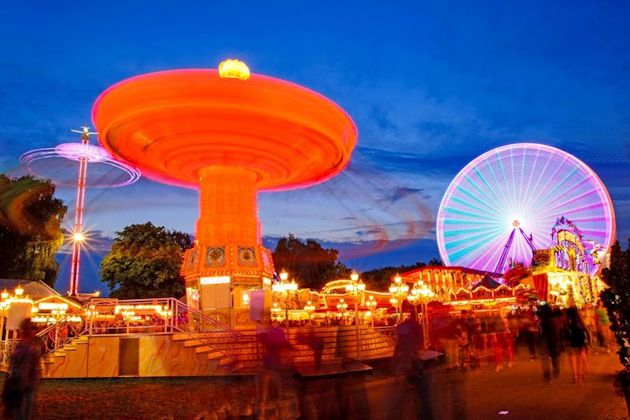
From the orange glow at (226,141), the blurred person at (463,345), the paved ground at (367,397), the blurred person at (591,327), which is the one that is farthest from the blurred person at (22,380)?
the blurred person at (591,327)

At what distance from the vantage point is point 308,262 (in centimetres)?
5916

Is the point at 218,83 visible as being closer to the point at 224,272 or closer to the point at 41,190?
the point at 224,272

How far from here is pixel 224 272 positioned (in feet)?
71.9

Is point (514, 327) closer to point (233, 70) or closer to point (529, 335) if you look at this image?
point (529, 335)

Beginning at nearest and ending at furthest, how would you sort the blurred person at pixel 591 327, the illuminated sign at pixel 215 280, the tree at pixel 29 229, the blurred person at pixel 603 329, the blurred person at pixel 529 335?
the blurred person at pixel 529 335
the blurred person at pixel 603 329
the blurred person at pixel 591 327
the illuminated sign at pixel 215 280
the tree at pixel 29 229

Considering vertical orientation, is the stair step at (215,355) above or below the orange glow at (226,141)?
below

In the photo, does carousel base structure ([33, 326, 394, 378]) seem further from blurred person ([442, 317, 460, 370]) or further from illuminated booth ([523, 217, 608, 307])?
illuminated booth ([523, 217, 608, 307])

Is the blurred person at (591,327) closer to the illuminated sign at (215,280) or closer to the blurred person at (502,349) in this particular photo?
the blurred person at (502,349)

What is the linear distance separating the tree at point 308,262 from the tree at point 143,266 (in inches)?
738

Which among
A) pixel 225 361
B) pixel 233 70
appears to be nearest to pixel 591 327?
pixel 225 361

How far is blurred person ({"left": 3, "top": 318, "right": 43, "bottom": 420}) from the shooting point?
660 cm

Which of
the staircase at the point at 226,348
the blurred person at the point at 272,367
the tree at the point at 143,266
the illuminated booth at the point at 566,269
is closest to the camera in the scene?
the blurred person at the point at 272,367

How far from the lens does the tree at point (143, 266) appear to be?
3994 centimetres

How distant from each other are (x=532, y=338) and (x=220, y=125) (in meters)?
12.5
